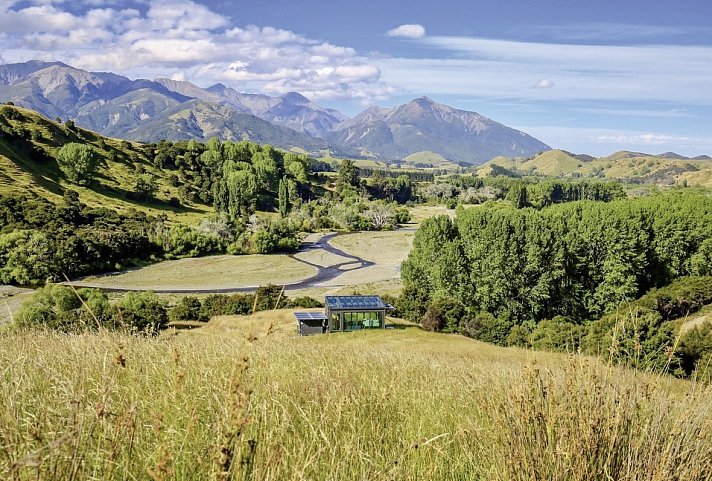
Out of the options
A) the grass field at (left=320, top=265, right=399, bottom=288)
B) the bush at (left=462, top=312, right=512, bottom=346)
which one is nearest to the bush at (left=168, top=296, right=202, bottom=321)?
the grass field at (left=320, top=265, right=399, bottom=288)

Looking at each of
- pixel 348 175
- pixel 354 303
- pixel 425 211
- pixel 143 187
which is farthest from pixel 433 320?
pixel 348 175

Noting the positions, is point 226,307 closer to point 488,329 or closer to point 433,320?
point 433,320

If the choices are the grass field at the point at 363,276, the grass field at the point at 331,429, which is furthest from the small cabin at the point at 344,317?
the grass field at the point at 331,429

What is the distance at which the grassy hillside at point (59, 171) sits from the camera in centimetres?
9175

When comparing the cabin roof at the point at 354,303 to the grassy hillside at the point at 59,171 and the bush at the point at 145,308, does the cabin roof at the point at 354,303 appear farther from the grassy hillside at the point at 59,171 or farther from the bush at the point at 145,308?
the grassy hillside at the point at 59,171

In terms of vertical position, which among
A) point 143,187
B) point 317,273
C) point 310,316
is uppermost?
point 143,187

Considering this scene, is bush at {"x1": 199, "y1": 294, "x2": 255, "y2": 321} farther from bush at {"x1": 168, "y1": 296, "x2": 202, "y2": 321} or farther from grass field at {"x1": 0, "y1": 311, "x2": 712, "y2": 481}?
grass field at {"x1": 0, "y1": 311, "x2": 712, "y2": 481}

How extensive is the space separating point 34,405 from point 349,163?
156 meters

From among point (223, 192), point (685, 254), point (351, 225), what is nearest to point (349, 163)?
point (351, 225)

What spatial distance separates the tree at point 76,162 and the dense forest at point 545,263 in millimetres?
81287

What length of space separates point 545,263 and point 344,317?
63.6 feet

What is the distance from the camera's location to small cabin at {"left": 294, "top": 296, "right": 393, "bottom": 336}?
1561 inches

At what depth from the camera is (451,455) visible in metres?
4.09

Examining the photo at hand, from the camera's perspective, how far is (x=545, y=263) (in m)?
44.3
